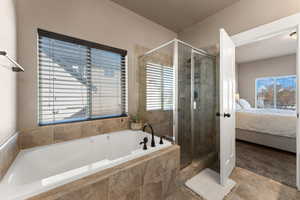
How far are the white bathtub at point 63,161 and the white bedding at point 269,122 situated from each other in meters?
2.62

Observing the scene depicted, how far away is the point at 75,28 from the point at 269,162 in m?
3.79

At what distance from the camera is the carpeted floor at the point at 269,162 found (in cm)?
183

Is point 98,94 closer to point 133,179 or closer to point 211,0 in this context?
point 133,179

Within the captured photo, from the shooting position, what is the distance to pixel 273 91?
5242mm

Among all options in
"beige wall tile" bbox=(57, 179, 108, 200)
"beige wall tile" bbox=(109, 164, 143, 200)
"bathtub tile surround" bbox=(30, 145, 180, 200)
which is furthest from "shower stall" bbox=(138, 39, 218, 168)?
"beige wall tile" bbox=(57, 179, 108, 200)

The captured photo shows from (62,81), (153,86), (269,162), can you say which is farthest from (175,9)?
(269,162)

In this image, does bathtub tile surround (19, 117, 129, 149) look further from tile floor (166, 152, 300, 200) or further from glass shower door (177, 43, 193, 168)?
tile floor (166, 152, 300, 200)

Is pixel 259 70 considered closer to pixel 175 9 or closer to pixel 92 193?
pixel 175 9

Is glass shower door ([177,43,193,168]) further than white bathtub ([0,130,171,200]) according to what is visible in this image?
Yes

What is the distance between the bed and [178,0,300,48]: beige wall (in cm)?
202

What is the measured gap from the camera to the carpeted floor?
1831 millimetres

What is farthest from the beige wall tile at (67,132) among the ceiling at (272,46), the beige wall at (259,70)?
the beige wall at (259,70)

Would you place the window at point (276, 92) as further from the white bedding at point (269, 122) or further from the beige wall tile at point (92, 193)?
the beige wall tile at point (92, 193)

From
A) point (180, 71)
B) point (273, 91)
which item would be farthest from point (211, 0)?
point (273, 91)
